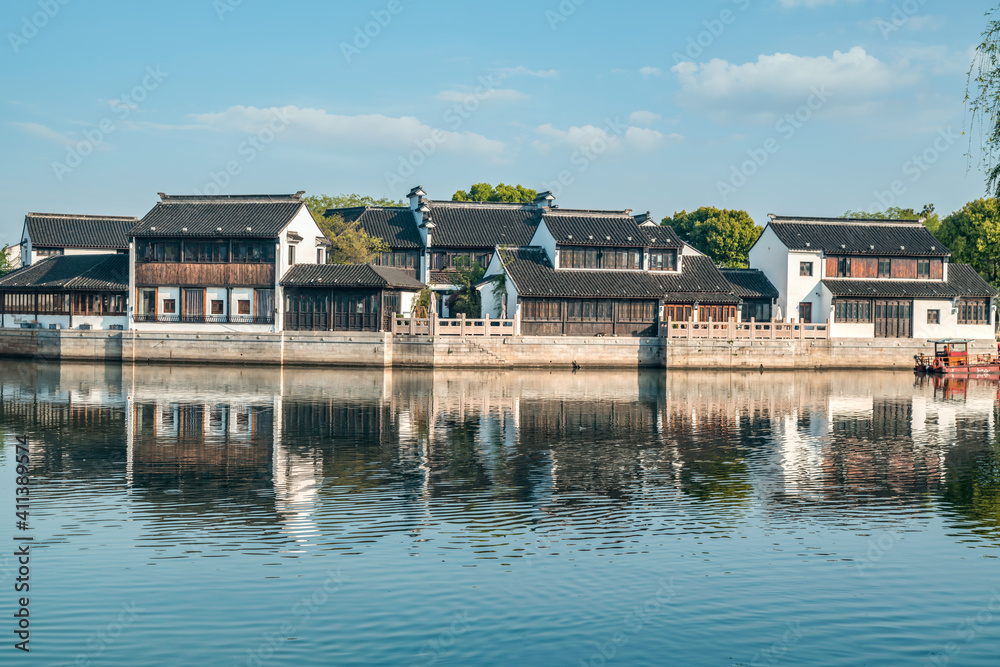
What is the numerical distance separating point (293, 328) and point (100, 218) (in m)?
30.4

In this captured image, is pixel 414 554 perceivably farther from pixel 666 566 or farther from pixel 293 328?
pixel 293 328

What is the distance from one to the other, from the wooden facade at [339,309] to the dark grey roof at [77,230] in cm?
2554

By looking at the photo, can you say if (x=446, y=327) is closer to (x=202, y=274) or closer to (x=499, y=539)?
(x=202, y=274)

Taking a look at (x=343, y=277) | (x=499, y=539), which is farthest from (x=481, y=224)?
(x=499, y=539)

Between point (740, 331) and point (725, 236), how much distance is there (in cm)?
4222

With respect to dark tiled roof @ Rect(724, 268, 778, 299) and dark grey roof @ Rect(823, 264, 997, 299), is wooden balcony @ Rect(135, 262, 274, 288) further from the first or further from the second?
dark grey roof @ Rect(823, 264, 997, 299)

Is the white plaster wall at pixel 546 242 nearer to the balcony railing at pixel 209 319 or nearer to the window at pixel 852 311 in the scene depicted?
the balcony railing at pixel 209 319

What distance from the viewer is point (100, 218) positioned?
8144 centimetres

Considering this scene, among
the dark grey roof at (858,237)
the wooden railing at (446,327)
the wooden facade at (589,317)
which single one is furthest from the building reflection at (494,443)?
the dark grey roof at (858,237)

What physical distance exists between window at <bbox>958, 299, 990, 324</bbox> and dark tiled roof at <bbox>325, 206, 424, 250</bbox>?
43.0 m

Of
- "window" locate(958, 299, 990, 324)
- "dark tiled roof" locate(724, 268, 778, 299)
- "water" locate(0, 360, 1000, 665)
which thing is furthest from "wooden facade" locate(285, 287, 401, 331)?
"window" locate(958, 299, 990, 324)

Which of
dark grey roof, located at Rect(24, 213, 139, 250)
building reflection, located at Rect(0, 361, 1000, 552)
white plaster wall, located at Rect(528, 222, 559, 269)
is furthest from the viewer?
dark grey roof, located at Rect(24, 213, 139, 250)

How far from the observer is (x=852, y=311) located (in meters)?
70.2

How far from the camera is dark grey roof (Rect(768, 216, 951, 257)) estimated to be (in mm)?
71938
